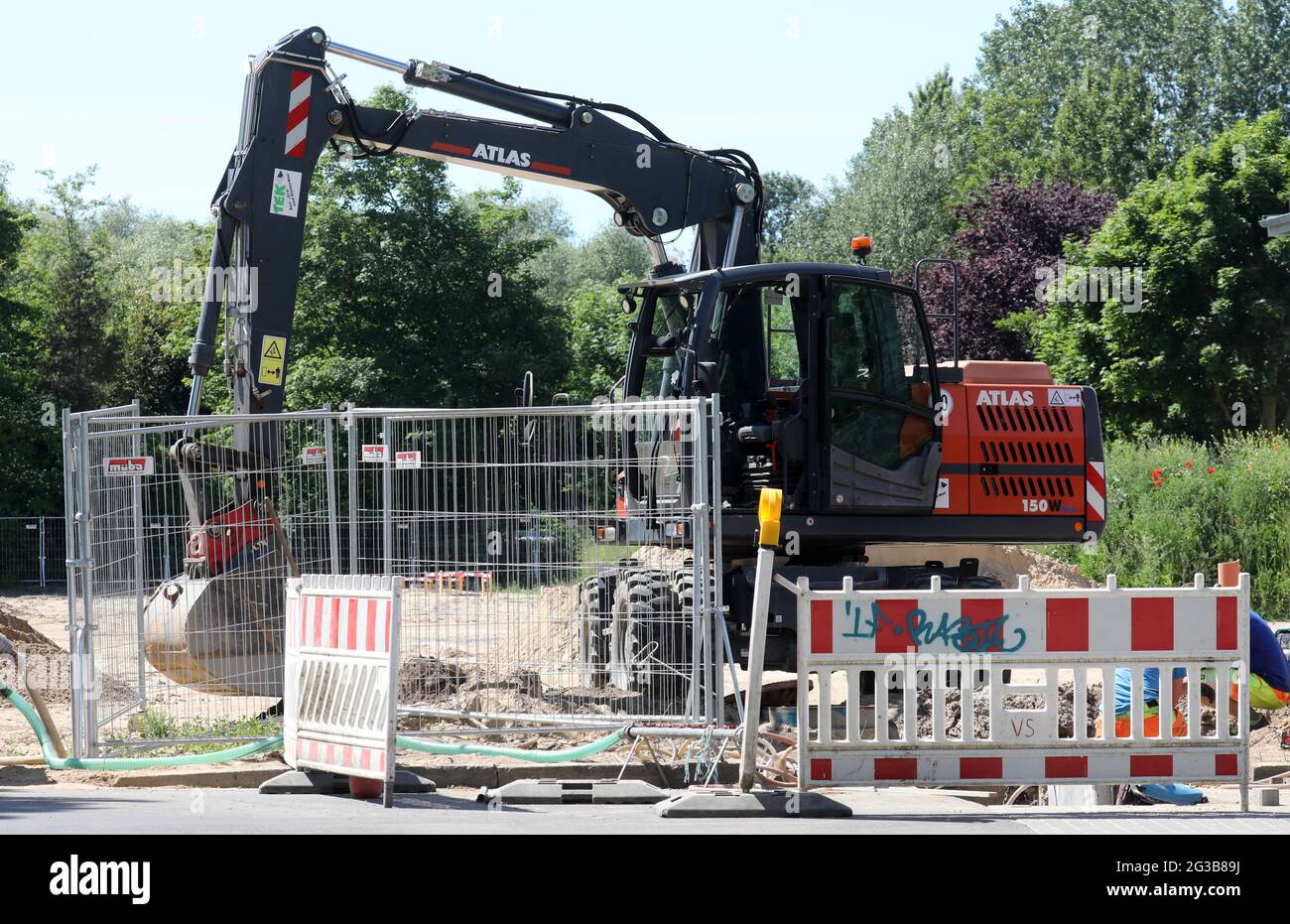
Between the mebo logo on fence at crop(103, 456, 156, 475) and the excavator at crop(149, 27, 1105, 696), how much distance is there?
2.52 feet

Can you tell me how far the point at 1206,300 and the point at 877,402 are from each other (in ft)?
69.4

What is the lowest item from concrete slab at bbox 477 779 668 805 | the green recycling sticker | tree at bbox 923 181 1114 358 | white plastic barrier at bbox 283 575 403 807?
concrete slab at bbox 477 779 668 805

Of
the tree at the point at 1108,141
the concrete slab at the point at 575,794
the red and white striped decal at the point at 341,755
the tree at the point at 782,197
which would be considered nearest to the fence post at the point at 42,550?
the red and white striped decal at the point at 341,755

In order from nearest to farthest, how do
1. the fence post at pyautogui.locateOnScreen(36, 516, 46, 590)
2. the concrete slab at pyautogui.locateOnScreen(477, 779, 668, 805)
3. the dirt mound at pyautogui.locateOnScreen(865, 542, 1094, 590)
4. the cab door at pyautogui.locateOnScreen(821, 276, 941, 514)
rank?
the concrete slab at pyautogui.locateOnScreen(477, 779, 668, 805), the cab door at pyautogui.locateOnScreen(821, 276, 941, 514), the dirt mound at pyautogui.locateOnScreen(865, 542, 1094, 590), the fence post at pyautogui.locateOnScreen(36, 516, 46, 590)

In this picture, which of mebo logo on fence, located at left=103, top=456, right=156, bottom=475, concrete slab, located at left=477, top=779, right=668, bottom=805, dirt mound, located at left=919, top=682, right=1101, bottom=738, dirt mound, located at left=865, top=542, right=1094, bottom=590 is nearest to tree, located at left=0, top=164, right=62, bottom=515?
dirt mound, located at left=865, top=542, right=1094, bottom=590

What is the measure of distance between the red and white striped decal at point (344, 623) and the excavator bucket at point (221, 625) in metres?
1.67

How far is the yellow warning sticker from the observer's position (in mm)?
11219

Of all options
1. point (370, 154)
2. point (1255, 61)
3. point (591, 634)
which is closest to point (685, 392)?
point (591, 634)

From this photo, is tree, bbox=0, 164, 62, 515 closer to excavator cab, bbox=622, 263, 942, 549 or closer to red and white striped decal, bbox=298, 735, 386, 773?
excavator cab, bbox=622, 263, 942, 549

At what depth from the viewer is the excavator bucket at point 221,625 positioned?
9969mm

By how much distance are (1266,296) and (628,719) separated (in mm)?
24496

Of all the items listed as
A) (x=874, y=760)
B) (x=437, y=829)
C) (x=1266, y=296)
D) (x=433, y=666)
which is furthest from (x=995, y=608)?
(x=1266, y=296)

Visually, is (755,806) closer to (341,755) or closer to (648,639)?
(648,639)

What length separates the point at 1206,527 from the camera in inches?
856
